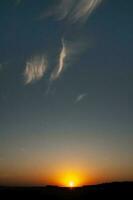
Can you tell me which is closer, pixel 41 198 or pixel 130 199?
pixel 130 199

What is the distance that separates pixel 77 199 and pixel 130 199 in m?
16.9

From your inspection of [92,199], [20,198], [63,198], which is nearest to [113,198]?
[92,199]

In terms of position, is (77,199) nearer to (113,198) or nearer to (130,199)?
(113,198)

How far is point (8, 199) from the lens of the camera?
86.9 metres

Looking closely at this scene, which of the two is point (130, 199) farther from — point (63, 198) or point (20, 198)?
point (20, 198)

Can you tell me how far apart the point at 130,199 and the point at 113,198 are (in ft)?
21.2

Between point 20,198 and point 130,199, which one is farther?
point 20,198

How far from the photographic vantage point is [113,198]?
84.1 meters

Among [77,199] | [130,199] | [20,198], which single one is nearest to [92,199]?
[77,199]

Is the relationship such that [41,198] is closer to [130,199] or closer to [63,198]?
[63,198]

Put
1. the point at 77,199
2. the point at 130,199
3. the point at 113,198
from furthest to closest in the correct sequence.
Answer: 1. the point at 77,199
2. the point at 113,198
3. the point at 130,199

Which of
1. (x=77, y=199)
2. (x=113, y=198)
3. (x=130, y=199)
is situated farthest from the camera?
(x=77, y=199)

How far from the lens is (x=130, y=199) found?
78750 millimetres

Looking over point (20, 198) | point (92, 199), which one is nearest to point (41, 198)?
point (20, 198)
